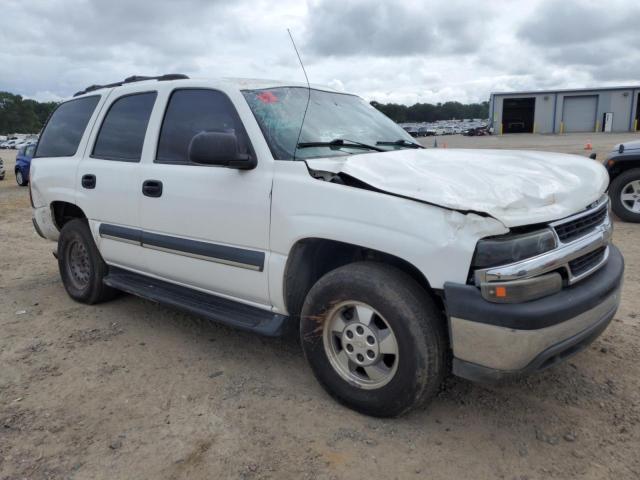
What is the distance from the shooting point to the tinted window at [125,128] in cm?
412

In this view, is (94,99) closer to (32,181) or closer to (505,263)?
(32,181)

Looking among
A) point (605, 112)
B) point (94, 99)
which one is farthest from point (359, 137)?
point (605, 112)

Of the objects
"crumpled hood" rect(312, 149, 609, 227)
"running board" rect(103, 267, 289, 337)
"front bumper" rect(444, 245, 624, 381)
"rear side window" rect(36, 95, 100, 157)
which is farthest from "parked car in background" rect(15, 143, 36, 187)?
"front bumper" rect(444, 245, 624, 381)

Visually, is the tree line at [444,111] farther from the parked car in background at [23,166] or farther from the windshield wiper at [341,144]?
the windshield wiper at [341,144]

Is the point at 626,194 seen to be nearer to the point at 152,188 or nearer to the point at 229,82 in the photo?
the point at 229,82

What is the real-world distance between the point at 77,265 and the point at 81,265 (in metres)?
0.06

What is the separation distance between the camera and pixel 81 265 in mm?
5055

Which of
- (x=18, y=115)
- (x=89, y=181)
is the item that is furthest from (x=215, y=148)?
(x=18, y=115)

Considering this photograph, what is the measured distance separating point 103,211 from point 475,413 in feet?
10.7

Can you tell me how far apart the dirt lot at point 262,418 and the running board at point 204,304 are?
403 millimetres

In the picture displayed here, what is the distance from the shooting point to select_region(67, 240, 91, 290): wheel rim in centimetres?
496

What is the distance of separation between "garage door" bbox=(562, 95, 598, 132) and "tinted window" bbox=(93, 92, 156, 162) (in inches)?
2160

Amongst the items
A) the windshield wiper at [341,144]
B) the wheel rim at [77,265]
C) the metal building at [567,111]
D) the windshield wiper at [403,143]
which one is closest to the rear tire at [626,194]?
the windshield wiper at [403,143]

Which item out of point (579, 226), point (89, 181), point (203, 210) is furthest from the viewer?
point (89, 181)
